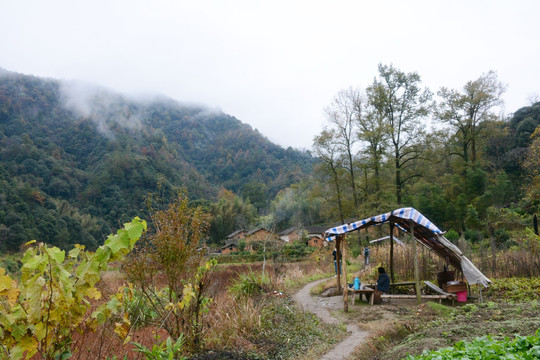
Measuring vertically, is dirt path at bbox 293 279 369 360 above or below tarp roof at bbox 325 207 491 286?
below

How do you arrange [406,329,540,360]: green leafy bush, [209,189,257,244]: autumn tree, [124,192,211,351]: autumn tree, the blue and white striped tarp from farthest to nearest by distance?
[209,189,257,244]: autumn tree → the blue and white striped tarp → [124,192,211,351]: autumn tree → [406,329,540,360]: green leafy bush

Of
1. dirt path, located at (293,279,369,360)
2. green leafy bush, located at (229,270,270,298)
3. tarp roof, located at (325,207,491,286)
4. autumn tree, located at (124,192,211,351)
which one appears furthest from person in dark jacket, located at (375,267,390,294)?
autumn tree, located at (124,192,211,351)

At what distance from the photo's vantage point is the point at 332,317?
30.0 ft

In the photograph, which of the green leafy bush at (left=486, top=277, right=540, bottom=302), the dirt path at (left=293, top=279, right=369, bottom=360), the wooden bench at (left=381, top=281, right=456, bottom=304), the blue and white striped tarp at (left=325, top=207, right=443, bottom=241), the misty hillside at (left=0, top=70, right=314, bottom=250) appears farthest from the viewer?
the misty hillside at (left=0, top=70, right=314, bottom=250)

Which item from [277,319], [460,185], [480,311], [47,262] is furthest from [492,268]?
[460,185]

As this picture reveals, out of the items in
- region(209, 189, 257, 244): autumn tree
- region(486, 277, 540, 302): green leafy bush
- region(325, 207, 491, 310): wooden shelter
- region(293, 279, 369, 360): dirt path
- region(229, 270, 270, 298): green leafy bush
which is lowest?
region(293, 279, 369, 360): dirt path

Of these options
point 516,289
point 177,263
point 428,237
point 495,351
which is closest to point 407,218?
point 428,237

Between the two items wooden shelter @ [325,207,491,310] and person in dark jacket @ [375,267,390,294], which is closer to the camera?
wooden shelter @ [325,207,491,310]

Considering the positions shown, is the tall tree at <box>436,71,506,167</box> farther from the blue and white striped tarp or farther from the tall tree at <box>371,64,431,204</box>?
the blue and white striped tarp

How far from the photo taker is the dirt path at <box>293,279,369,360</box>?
6121 mm

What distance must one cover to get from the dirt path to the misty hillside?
30.0ft

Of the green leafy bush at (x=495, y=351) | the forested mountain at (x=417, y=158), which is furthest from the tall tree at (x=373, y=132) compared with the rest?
the green leafy bush at (x=495, y=351)

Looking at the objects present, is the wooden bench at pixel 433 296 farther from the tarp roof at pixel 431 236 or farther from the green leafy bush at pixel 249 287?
the green leafy bush at pixel 249 287

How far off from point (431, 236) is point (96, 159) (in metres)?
80.0
